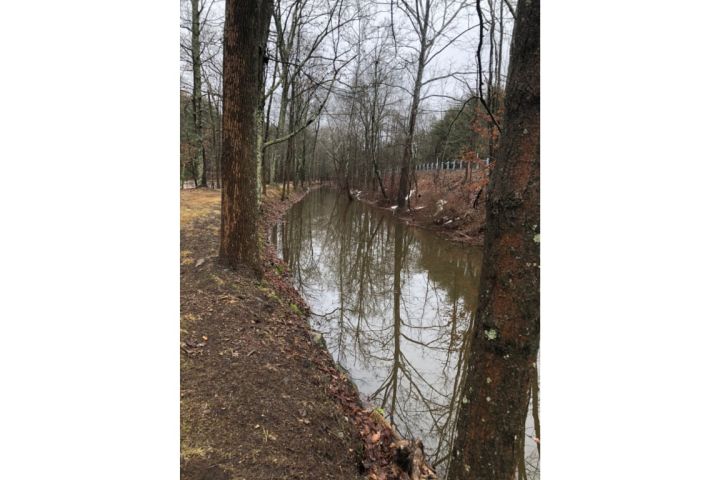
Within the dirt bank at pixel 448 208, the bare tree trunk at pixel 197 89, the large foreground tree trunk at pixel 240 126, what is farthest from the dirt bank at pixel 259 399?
the bare tree trunk at pixel 197 89

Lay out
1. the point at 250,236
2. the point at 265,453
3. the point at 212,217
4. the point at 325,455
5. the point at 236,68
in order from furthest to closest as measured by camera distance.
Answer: the point at 212,217, the point at 250,236, the point at 236,68, the point at 325,455, the point at 265,453

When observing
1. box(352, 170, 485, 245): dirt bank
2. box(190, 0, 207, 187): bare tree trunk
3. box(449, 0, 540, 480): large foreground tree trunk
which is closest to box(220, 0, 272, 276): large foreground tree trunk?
box(449, 0, 540, 480): large foreground tree trunk

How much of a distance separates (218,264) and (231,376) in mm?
2022

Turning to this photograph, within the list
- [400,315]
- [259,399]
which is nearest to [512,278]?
[259,399]

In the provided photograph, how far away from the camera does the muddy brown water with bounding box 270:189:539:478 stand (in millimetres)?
3416

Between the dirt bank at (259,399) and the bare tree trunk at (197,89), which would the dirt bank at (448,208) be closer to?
the dirt bank at (259,399)

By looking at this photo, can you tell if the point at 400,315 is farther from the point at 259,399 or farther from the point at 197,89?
the point at 197,89

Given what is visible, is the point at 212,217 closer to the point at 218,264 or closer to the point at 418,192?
the point at 218,264

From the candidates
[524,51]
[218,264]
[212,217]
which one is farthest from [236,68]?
[212,217]

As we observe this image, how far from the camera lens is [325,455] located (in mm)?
2199

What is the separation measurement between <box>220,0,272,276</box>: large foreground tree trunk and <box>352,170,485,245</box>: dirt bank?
7341mm

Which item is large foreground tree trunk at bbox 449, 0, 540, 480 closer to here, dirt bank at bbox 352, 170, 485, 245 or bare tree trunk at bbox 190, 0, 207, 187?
dirt bank at bbox 352, 170, 485, 245

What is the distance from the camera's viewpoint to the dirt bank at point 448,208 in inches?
420

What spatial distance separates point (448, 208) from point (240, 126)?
10.6 metres
